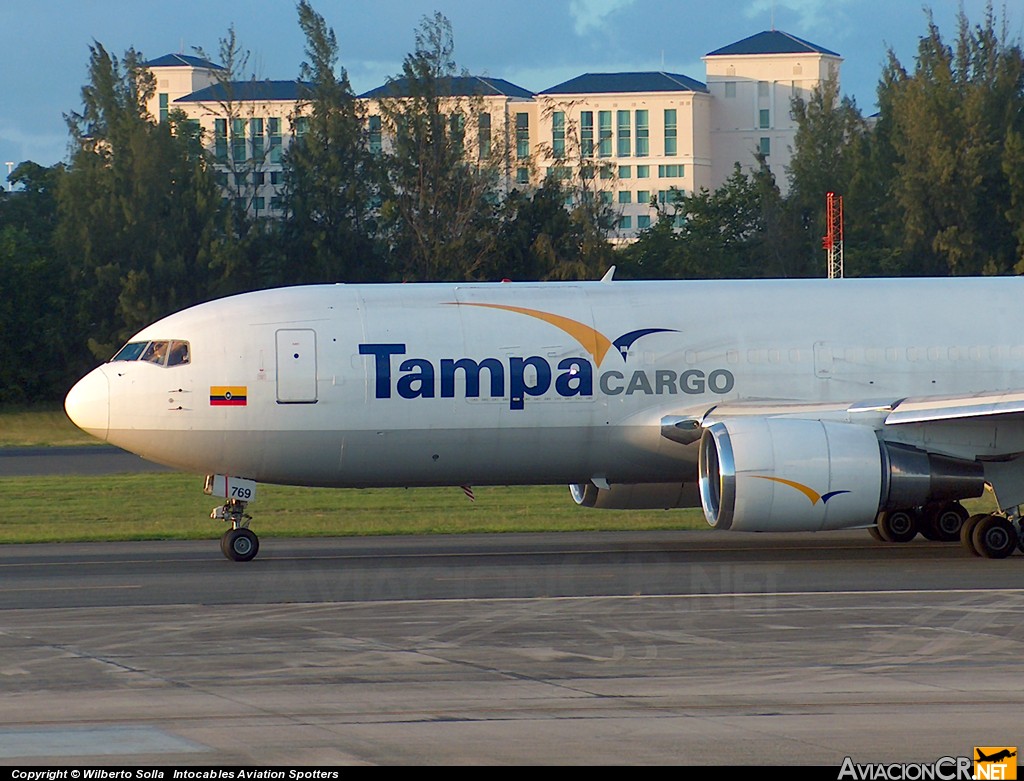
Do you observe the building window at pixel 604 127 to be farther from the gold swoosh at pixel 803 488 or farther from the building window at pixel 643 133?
the gold swoosh at pixel 803 488

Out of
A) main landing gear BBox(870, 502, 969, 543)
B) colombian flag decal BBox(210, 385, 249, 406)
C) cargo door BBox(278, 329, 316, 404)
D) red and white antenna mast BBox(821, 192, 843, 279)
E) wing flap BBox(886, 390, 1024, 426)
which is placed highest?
red and white antenna mast BBox(821, 192, 843, 279)

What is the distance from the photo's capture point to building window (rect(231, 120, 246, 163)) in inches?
2862

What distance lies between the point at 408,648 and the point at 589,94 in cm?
10437

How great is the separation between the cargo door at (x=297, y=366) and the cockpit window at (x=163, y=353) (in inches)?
49.0

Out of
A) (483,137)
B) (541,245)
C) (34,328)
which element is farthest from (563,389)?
(483,137)

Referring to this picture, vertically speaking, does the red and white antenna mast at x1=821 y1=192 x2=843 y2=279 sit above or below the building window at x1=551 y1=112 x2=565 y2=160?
below

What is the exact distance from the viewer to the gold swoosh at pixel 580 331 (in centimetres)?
2055

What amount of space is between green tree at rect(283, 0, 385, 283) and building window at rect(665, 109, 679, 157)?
4594 cm

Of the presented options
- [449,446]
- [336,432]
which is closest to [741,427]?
[449,446]

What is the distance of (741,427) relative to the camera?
19.1 metres

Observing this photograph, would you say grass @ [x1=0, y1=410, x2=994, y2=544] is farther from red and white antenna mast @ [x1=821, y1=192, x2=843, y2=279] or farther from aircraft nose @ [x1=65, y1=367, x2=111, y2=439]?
red and white antenna mast @ [x1=821, y1=192, x2=843, y2=279]

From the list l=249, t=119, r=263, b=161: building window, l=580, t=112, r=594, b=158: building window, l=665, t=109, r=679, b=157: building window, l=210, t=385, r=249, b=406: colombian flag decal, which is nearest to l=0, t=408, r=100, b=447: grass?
l=249, t=119, r=263, b=161: building window

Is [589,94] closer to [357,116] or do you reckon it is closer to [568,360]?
[357,116]

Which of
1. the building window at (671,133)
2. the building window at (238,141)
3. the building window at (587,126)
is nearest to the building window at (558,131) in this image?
the building window at (587,126)
